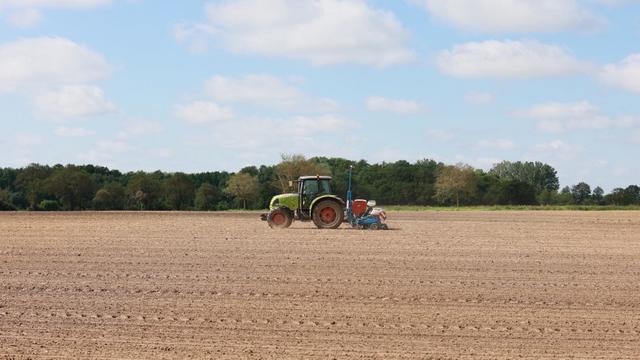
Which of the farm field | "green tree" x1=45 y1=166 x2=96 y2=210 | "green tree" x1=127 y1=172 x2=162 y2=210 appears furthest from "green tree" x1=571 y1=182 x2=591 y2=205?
the farm field

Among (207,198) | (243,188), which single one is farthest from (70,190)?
(243,188)

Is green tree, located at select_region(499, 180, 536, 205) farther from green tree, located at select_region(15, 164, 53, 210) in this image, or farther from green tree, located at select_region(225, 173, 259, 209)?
green tree, located at select_region(15, 164, 53, 210)

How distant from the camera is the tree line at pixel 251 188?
59281 mm

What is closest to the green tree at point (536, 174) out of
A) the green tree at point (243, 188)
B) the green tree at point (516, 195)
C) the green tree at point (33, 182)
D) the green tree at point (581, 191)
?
the green tree at point (581, 191)

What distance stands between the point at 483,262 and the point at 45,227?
17.0m

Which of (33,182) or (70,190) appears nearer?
(70,190)

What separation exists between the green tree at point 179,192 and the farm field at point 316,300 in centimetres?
3912

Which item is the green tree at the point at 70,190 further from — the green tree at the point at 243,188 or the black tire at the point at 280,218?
the black tire at the point at 280,218

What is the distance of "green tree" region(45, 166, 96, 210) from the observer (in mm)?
59156

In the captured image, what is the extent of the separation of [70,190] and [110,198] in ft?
8.33

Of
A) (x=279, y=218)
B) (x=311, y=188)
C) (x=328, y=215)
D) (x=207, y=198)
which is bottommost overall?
(x=279, y=218)

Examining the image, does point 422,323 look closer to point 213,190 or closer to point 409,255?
point 409,255

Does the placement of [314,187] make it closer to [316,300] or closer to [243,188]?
[316,300]

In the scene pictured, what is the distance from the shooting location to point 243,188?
6275 cm
